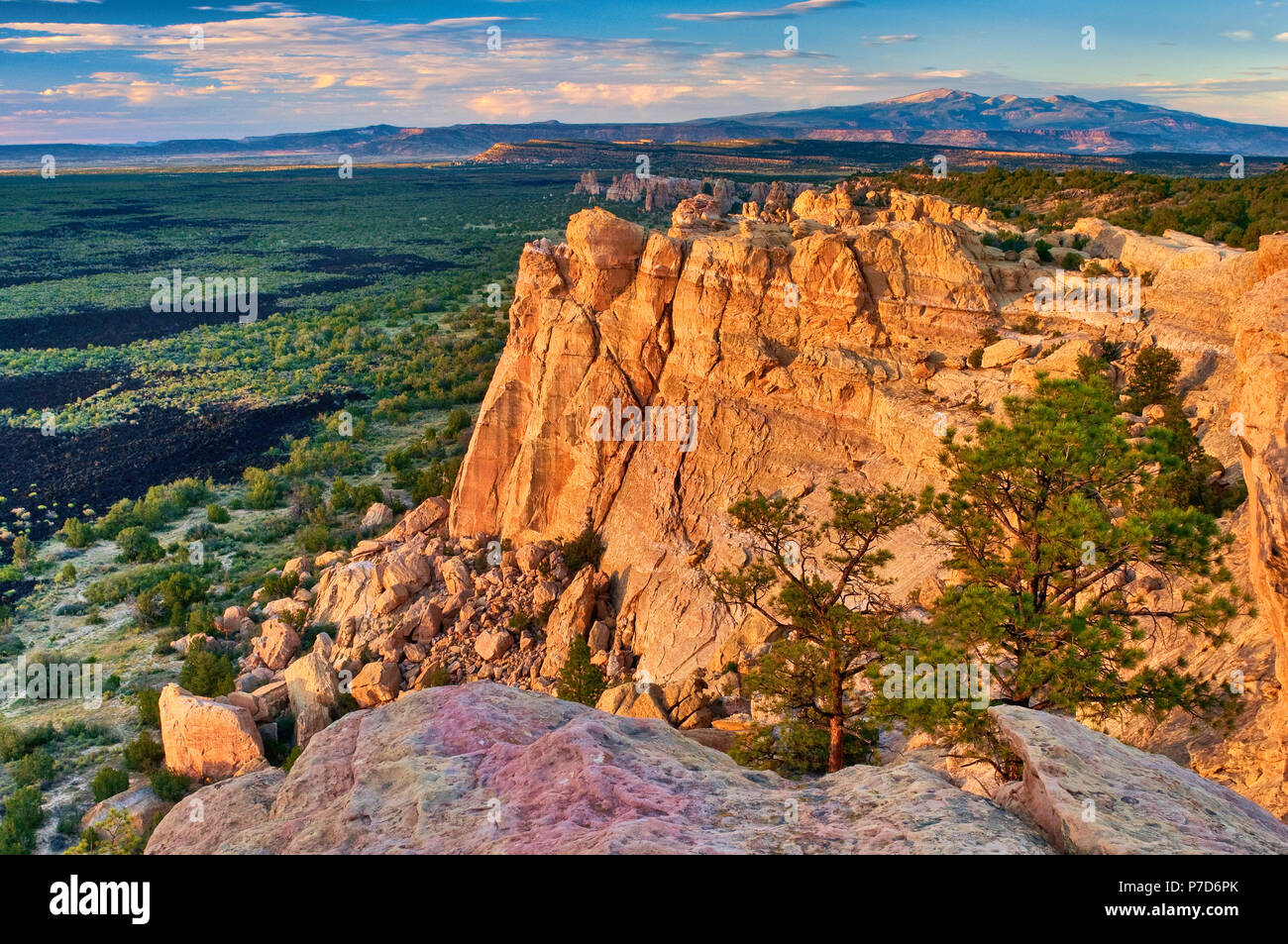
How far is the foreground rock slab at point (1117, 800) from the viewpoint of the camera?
6.54 metres

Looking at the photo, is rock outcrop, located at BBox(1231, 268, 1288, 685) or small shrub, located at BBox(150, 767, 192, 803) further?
small shrub, located at BBox(150, 767, 192, 803)

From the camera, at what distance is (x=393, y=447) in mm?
40188

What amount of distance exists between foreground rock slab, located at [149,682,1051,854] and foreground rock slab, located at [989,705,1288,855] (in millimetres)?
376

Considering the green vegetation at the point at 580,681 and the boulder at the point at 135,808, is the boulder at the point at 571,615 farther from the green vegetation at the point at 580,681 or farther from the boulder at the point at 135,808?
the boulder at the point at 135,808

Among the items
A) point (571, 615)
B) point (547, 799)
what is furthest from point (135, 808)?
point (547, 799)

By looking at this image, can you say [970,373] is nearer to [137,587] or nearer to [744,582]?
[744,582]

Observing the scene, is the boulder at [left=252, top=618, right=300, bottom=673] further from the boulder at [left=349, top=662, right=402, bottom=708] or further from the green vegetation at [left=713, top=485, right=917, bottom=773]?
the green vegetation at [left=713, top=485, right=917, bottom=773]

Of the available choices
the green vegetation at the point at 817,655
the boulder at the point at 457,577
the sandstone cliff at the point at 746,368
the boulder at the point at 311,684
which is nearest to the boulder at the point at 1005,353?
the sandstone cliff at the point at 746,368

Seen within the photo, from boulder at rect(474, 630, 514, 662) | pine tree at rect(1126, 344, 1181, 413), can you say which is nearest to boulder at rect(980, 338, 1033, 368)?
pine tree at rect(1126, 344, 1181, 413)

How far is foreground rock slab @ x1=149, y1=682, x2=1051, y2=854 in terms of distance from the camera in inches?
274

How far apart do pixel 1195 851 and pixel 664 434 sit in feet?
56.5

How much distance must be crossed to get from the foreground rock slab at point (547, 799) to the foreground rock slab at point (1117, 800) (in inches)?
14.8

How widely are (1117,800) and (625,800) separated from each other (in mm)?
4098

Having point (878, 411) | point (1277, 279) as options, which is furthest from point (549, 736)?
point (878, 411)
